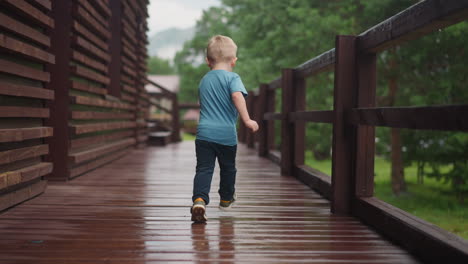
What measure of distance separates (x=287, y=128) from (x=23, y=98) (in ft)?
9.26

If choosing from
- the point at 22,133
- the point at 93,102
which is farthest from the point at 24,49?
the point at 93,102

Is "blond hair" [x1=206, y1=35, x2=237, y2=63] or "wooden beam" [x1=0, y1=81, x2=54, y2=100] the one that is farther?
"blond hair" [x1=206, y1=35, x2=237, y2=63]

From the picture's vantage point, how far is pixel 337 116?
332cm

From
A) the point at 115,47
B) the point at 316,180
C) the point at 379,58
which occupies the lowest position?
the point at 316,180

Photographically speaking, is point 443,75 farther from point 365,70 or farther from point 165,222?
point 165,222

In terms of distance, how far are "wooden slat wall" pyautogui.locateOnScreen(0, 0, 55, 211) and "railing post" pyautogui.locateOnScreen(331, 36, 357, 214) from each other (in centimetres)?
206

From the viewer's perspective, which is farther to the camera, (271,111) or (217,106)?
(271,111)

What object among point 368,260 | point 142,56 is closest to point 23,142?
point 368,260

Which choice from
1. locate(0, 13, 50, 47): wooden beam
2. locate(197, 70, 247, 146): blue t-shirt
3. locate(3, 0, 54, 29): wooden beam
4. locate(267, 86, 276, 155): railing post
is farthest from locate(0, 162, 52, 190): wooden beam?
locate(267, 86, 276, 155): railing post

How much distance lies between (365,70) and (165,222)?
5.11ft

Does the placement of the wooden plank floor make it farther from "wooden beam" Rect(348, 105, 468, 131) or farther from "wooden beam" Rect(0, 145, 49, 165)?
"wooden beam" Rect(348, 105, 468, 131)

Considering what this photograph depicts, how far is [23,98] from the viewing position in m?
3.56

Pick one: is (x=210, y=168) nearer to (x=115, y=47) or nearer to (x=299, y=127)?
(x=299, y=127)

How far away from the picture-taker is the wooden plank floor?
2316 mm
